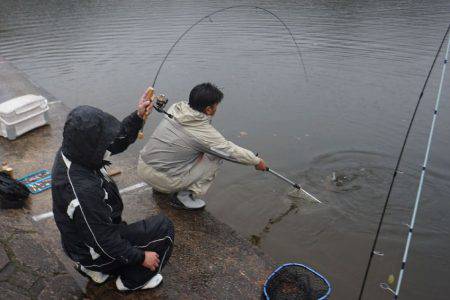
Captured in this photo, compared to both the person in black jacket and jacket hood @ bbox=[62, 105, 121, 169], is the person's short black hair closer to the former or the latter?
the person in black jacket

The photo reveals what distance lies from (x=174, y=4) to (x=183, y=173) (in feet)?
55.9

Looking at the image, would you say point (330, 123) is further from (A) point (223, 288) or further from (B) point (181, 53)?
(B) point (181, 53)

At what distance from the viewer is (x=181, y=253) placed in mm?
3863

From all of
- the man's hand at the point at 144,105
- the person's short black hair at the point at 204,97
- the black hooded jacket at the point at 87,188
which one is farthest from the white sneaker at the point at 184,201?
the black hooded jacket at the point at 87,188

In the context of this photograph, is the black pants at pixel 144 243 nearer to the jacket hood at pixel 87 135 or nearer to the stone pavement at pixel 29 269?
the stone pavement at pixel 29 269

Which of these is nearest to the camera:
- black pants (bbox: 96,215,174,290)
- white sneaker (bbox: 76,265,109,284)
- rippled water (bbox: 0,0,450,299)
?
black pants (bbox: 96,215,174,290)

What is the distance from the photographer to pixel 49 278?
10.9 ft

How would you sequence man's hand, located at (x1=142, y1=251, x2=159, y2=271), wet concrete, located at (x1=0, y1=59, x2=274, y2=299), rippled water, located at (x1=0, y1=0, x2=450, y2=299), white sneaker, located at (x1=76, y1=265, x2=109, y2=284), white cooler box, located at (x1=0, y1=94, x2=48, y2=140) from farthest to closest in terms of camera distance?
white cooler box, located at (x1=0, y1=94, x2=48, y2=140) < rippled water, located at (x1=0, y1=0, x2=450, y2=299) < wet concrete, located at (x1=0, y1=59, x2=274, y2=299) < white sneaker, located at (x1=76, y1=265, x2=109, y2=284) < man's hand, located at (x1=142, y1=251, x2=159, y2=271)

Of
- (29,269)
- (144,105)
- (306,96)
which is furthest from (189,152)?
(306,96)

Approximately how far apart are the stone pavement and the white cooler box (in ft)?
→ 7.02

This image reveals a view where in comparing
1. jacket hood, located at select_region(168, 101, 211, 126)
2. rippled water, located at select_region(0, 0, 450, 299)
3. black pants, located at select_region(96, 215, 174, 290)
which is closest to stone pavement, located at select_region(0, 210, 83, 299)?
black pants, located at select_region(96, 215, 174, 290)

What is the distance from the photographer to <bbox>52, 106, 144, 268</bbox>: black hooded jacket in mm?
2475

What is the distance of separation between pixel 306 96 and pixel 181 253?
585cm

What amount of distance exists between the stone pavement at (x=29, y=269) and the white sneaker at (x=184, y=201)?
1375 millimetres
